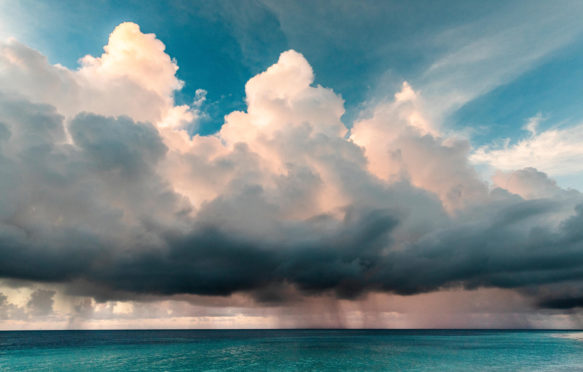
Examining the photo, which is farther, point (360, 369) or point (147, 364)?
point (147, 364)

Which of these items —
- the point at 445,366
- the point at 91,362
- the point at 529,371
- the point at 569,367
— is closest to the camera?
the point at 529,371

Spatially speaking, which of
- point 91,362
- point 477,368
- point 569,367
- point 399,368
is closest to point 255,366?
point 399,368

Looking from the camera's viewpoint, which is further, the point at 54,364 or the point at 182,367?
the point at 54,364

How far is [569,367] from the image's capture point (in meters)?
68.2

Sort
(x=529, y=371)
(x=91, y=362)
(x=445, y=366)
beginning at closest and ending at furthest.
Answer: (x=529, y=371) → (x=445, y=366) → (x=91, y=362)

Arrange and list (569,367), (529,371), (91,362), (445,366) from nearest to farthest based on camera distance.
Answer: (529,371)
(569,367)
(445,366)
(91,362)

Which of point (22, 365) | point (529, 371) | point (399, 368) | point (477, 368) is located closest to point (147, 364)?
point (22, 365)

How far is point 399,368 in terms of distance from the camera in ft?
228

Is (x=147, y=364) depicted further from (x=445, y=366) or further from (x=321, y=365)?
(x=445, y=366)

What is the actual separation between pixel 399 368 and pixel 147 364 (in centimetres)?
5528

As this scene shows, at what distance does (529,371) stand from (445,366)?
15.5 metres

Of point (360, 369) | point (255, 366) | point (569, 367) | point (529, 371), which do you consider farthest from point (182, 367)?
point (569, 367)

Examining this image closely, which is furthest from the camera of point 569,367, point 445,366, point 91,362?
point 91,362

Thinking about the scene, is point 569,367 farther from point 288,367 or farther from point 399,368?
point 288,367
